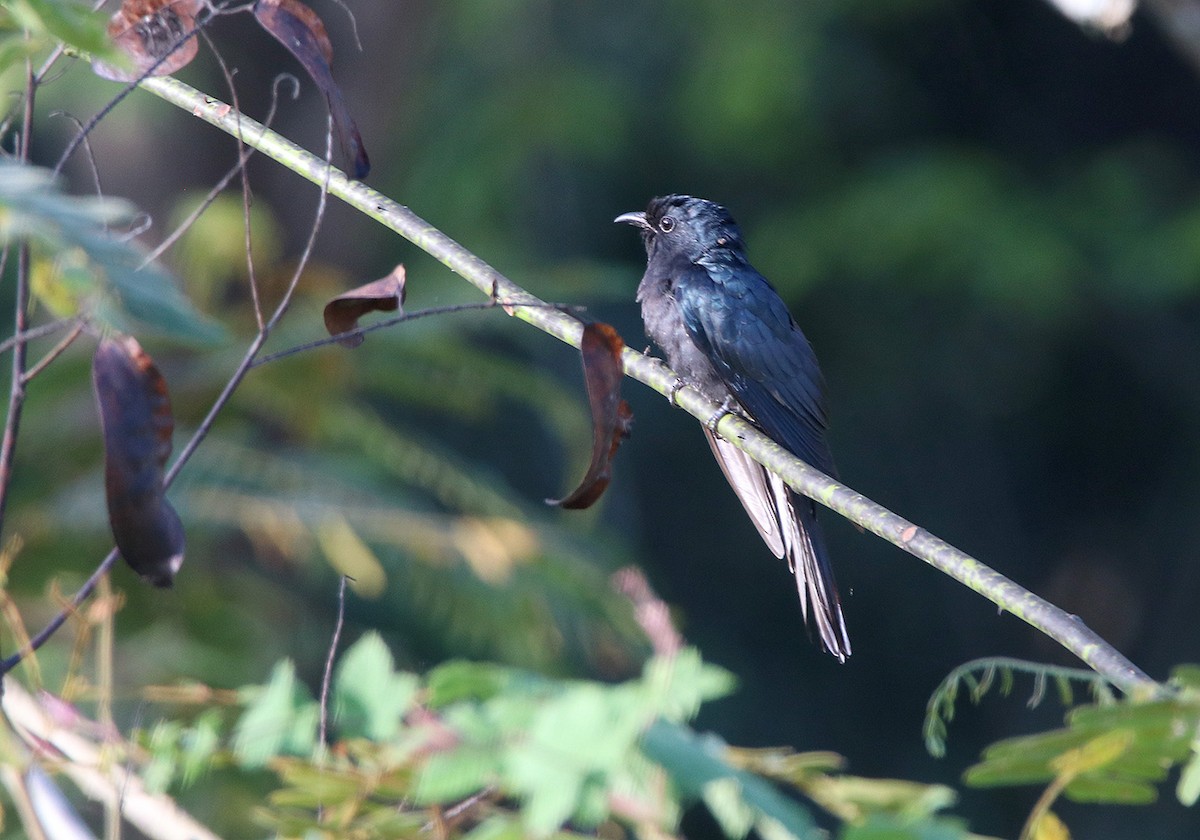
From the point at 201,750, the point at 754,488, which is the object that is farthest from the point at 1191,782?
the point at 754,488

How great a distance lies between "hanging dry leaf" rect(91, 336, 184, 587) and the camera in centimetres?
114

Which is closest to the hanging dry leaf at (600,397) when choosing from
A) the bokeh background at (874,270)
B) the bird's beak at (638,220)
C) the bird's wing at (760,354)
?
the bird's wing at (760,354)

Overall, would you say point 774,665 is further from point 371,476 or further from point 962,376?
point 371,476

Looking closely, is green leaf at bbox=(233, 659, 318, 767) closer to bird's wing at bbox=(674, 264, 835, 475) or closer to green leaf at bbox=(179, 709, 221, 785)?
green leaf at bbox=(179, 709, 221, 785)

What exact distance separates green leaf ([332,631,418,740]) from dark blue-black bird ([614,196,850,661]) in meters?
1.62

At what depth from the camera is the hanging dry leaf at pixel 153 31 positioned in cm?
164

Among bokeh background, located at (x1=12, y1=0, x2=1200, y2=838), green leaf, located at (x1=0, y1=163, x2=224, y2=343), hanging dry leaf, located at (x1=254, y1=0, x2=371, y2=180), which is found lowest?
green leaf, located at (x1=0, y1=163, x2=224, y2=343)

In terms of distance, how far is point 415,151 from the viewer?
30.2 feet

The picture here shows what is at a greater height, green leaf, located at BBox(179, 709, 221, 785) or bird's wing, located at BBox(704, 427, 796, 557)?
bird's wing, located at BBox(704, 427, 796, 557)

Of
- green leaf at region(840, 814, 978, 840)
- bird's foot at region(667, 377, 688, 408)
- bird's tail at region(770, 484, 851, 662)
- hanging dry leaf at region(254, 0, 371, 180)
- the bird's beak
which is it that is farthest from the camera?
the bird's beak

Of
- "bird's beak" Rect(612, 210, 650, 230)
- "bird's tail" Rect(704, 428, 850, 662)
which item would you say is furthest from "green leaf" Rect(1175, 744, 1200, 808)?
"bird's beak" Rect(612, 210, 650, 230)

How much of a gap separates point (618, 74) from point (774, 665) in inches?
191

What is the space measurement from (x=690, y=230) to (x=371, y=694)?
271cm

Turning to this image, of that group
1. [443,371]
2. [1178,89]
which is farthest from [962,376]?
[443,371]
